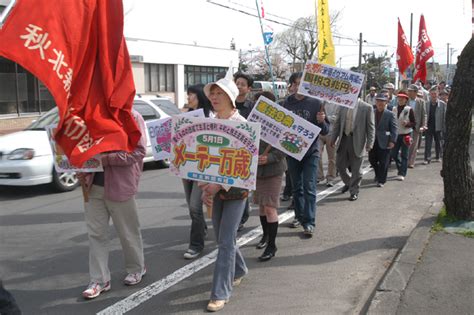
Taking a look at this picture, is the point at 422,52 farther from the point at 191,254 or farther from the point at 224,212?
the point at 224,212

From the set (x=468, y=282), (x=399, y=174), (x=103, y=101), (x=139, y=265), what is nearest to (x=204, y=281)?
(x=139, y=265)

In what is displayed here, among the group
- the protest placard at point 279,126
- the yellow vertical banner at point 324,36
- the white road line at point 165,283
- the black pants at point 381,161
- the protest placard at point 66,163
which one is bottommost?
the white road line at point 165,283

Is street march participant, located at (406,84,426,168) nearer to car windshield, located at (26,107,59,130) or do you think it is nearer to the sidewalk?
the sidewalk

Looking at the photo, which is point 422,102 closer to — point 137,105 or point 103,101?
point 137,105

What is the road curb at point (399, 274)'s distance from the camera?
394 cm

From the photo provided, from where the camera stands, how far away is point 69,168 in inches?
166

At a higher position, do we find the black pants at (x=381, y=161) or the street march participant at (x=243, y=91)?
the street march participant at (x=243, y=91)

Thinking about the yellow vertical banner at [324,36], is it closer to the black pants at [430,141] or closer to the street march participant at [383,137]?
the street march participant at [383,137]

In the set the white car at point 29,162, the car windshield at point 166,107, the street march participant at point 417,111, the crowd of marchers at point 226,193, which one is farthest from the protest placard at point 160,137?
the street march participant at point 417,111

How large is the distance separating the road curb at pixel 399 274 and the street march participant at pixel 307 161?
1.20 meters

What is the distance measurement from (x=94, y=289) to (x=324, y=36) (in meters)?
5.03

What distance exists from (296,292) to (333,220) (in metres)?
2.55

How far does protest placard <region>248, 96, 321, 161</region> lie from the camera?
16.0 feet

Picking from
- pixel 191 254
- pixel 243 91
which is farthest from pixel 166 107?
pixel 191 254
